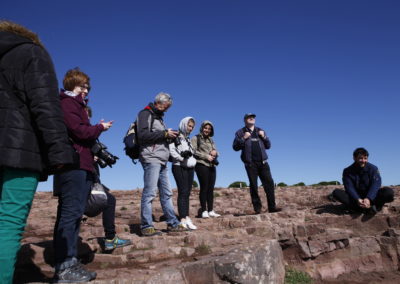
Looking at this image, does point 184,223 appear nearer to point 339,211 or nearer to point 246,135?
point 246,135

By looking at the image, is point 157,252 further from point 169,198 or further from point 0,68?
point 0,68

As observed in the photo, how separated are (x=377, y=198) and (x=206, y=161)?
394cm

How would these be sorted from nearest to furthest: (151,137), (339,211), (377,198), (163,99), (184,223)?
(151,137), (163,99), (184,223), (377,198), (339,211)

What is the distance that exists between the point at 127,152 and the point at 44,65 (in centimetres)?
291

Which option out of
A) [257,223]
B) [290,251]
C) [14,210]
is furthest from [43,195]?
[14,210]

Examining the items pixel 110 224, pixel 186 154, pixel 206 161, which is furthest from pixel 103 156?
pixel 206 161

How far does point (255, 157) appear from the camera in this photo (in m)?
7.87

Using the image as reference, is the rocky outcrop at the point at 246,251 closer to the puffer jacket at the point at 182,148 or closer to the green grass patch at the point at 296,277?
the green grass patch at the point at 296,277

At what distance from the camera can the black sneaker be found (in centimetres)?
311

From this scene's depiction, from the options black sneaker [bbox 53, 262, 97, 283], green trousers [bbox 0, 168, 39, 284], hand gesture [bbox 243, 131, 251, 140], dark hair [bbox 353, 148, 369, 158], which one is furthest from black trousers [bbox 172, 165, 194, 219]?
dark hair [bbox 353, 148, 369, 158]

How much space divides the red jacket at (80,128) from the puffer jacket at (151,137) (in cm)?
156

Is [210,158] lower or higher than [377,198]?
higher

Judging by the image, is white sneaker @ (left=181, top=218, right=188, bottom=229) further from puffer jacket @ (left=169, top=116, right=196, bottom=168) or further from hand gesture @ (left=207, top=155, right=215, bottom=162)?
hand gesture @ (left=207, top=155, right=215, bottom=162)

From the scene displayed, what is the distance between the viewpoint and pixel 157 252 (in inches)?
182
